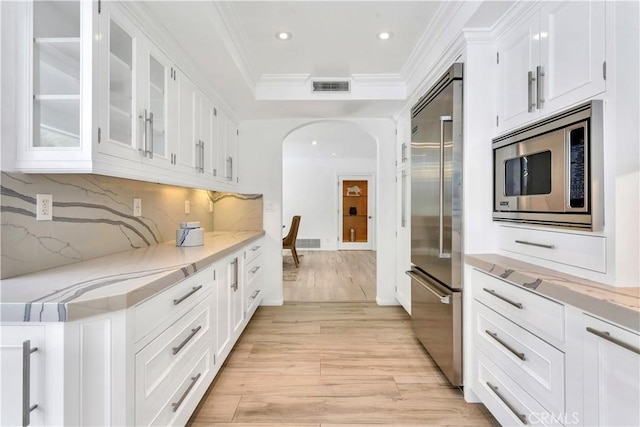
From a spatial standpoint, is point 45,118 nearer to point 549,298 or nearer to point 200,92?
point 200,92

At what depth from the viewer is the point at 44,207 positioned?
54.9 inches

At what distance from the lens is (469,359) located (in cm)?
182

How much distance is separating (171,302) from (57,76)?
109cm

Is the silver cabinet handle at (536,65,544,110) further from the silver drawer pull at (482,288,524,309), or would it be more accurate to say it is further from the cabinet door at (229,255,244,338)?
the cabinet door at (229,255,244,338)

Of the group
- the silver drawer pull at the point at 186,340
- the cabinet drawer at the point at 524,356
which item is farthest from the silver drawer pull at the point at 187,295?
the cabinet drawer at the point at 524,356

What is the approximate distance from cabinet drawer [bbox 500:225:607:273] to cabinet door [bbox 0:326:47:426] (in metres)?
1.99

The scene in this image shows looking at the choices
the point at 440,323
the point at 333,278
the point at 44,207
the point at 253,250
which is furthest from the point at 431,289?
the point at 333,278

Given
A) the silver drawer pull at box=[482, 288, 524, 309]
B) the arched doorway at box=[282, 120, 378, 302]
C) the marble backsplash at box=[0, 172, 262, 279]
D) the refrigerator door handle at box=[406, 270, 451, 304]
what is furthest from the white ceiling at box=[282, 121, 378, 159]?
the silver drawer pull at box=[482, 288, 524, 309]

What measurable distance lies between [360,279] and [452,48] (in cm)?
364

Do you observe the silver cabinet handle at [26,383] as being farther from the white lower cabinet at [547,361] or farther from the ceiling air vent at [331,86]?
the ceiling air vent at [331,86]

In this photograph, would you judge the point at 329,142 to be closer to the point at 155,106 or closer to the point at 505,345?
the point at 155,106

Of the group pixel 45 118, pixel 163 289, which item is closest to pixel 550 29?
pixel 163 289

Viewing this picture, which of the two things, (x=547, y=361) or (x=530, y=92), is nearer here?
(x=547, y=361)

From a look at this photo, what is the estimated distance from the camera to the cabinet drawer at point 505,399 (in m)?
1.27
